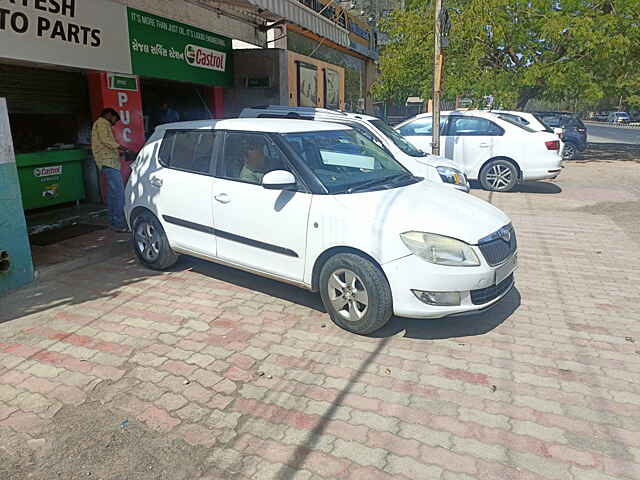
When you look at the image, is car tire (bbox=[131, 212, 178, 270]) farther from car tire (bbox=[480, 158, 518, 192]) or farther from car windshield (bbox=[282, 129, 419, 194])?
car tire (bbox=[480, 158, 518, 192])

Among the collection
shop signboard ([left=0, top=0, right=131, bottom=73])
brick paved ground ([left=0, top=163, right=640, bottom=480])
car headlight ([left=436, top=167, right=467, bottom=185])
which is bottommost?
brick paved ground ([left=0, top=163, right=640, bottom=480])

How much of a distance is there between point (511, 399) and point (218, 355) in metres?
2.12

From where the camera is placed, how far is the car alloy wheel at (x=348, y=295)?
12.6 feet

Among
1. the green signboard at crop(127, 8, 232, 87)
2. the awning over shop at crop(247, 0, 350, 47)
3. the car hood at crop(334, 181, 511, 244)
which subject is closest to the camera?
the car hood at crop(334, 181, 511, 244)

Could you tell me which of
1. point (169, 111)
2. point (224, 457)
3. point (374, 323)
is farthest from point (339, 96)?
point (224, 457)

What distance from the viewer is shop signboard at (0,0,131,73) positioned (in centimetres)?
633

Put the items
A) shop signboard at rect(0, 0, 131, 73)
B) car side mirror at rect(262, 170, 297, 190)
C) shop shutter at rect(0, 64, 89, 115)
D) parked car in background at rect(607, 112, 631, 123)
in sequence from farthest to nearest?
1. parked car in background at rect(607, 112, 631, 123)
2. shop shutter at rect(0, 64, 89, 115)
3. shop signboard at rect(0, 0, 131, 73)
4. car side mirror at rect(262, 170, 297, 190)

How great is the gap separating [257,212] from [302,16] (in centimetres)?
540

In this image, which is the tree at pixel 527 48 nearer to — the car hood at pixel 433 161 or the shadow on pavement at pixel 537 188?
the shadow on pavement at pixel 537 188

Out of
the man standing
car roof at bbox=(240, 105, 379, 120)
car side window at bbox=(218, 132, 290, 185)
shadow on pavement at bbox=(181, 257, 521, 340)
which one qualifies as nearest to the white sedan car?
car roof at bbox=(240, 105, 379, 120)

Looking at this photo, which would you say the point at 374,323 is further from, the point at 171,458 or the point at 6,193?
the point at 6,193

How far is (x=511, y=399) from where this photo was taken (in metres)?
3.19

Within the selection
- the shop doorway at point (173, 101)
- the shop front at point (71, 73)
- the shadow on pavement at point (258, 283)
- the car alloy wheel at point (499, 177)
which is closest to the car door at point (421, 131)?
the car alloy wheel at point (499, 177)

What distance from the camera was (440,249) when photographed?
3652 millimetres
